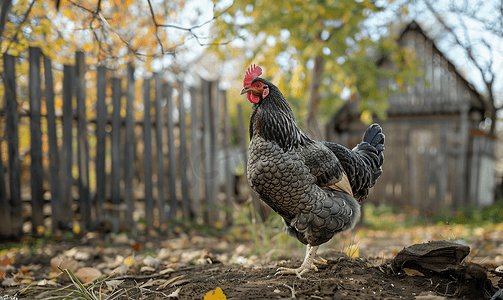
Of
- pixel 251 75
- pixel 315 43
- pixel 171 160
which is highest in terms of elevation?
pixel 315 43

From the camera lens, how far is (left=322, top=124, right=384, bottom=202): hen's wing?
255cm

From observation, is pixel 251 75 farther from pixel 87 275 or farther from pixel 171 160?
Answer: pixel 171 160

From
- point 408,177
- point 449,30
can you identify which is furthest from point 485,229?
point 449,30

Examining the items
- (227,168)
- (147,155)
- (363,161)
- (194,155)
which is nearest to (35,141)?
(147,155)

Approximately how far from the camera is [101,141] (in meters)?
4.47

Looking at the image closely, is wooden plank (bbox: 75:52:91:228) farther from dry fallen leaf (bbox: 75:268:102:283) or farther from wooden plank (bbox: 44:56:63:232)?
dry fallen leaf (bbox: 75:268:102:283)

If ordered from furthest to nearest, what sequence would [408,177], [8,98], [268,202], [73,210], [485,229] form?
[408,177], [485,229], [73,210], [8,98], [268,202]

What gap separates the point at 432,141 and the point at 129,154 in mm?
8478

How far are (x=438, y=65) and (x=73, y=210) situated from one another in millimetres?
10257

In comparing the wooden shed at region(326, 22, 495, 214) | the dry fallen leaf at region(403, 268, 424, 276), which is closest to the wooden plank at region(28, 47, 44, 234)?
the dry fallen leaf at region(403, 268, 424, 276)

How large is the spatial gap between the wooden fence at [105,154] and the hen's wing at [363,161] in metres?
2.14

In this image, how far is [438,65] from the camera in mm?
9109

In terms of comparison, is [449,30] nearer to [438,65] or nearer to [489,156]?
[438,65]

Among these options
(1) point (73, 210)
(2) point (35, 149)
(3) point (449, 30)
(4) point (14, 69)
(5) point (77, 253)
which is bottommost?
(5) point (77, 253)
